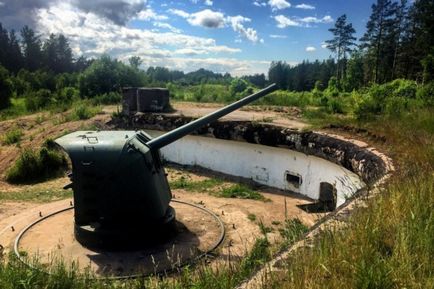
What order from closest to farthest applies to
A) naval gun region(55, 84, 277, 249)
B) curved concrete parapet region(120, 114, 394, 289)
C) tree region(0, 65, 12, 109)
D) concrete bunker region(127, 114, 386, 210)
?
curved concrete parapet region(120, 114, 394, 289) < naval gun region(55, 84, 277, 249) < concrete bunker region(127, 114, 386, 210) < tree region(0, 65, 12, 109)

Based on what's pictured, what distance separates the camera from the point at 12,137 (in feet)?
42.7

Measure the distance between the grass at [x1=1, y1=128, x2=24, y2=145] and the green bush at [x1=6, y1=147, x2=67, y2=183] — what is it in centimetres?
278

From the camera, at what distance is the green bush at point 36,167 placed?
10047mm

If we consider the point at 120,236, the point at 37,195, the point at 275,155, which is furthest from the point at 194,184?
the point at 120,236

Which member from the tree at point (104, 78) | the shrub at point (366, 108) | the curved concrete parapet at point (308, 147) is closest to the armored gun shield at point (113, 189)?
the curved concrete parapet at point (308, 147)

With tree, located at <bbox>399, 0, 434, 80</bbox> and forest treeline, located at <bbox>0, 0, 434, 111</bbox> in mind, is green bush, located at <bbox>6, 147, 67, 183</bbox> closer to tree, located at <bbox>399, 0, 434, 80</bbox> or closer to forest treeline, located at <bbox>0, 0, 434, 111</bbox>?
forest treeline, located at <bbox>0, 0, 434, 111</bbox>

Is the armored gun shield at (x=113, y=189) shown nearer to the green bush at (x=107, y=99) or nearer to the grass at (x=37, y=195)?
the grass at (x=37, y=195)

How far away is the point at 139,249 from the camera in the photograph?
5270mm

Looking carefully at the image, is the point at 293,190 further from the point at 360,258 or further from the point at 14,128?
the point at 14,128

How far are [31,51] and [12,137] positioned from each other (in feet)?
193

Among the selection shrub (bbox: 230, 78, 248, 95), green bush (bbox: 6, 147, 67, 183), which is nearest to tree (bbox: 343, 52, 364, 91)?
shrub (bbox: 230, 78, 248, 95)

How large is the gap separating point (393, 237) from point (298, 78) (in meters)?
69.3

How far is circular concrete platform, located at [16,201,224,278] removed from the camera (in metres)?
4.80

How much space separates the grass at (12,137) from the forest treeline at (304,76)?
4.89 meters
